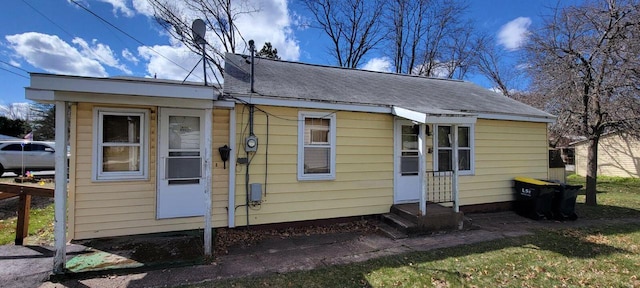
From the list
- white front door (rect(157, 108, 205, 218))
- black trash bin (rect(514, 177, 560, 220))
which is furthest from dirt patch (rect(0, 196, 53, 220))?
black trash bin (rect(514, 177, 560, 220))

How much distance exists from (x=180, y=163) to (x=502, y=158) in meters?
7.85

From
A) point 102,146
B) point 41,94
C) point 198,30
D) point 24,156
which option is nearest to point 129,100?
point 41,94

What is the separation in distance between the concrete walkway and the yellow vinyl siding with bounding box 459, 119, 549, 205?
104 cm

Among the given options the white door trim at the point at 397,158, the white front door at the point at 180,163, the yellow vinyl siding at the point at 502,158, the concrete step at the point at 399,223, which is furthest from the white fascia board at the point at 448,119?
the white front door at the point at 180,163

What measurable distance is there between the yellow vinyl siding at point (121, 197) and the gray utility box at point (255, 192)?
18.6 inches

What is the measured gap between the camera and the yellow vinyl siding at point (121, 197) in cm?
489

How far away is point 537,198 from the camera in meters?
7.12

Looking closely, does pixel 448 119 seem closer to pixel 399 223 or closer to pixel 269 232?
pixel 399 223

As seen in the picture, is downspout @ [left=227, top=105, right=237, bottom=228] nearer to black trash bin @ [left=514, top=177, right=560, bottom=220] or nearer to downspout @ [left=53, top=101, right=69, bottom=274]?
downspout @ [left=53, top=101, right=69, bottom=274]

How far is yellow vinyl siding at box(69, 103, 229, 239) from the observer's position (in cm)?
489

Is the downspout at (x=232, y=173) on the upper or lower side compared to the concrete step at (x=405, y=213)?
upper

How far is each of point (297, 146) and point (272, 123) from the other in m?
0.69

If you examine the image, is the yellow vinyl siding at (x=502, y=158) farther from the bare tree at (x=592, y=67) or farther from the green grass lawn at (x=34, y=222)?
the green grass lawn at (x=34, y=222)

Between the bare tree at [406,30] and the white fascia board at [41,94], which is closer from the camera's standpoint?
the white fascia board at [41,94]
